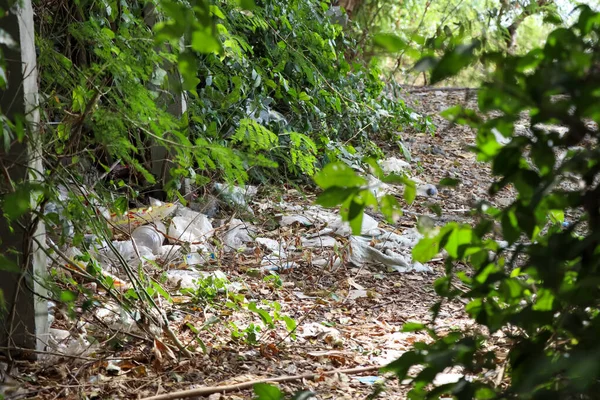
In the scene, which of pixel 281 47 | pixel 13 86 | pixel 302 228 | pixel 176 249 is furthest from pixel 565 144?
pixel 281 47

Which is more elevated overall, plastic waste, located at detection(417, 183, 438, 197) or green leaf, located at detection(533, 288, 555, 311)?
plastic waste, located at detection(417, 183, 438, 197)

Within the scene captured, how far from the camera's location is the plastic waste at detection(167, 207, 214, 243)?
387 centimetres

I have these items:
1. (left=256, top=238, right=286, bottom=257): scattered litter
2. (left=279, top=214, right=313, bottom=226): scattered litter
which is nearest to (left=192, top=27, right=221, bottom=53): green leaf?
(left=256, top=238, right=286, bottom=257): scattered litter

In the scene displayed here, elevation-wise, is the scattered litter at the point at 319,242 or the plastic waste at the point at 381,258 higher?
the scattered litter at the point at 319,242

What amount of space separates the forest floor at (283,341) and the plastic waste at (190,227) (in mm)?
248

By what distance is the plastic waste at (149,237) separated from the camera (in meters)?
3.69

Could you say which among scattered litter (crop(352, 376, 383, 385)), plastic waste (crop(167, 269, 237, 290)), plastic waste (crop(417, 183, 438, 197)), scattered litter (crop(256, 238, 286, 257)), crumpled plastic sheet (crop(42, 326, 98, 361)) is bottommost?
scattered litter (crop(352, 376, 383, 385))

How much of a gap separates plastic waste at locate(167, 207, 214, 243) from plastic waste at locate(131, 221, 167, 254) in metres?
0.06

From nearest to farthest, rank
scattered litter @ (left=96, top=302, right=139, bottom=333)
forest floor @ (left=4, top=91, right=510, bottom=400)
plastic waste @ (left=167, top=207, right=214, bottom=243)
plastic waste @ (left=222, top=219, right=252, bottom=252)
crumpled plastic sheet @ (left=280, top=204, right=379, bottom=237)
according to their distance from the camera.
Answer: forest floor @ (left=4, top=91, right=510, bottom=400)
scattered litter @ (left=96, top=302, right=139, bottom=333)
plastic waste @ (left=167, top=207, right=214, bottom=243)
plastic waste @ (left=222, top=219, right=252, bottom=252)
crumpled plastic sheet @ (left=280, top=204, right=379, bottom=237)

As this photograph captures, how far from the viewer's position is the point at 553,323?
1.18 meters

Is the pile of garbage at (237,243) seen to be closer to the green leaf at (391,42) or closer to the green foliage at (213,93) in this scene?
the green foliage at (213,93)

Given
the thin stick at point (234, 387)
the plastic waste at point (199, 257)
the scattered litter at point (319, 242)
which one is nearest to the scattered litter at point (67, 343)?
the thin stick at point (234, 387)

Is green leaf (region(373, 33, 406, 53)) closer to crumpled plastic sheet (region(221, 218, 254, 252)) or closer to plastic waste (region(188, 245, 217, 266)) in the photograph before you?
plastic waste (region(188, 245, 217, 266))

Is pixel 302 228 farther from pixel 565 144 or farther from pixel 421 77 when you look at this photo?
pixel 421 77
